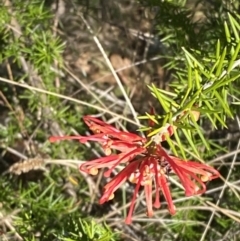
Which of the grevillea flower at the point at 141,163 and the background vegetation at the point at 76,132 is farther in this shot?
the background vegetation at the point at 76,132

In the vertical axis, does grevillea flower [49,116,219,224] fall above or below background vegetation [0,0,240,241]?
above

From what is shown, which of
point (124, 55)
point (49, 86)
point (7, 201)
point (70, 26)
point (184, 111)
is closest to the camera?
point (184, 111)

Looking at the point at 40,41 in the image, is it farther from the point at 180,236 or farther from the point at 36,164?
the point at 180,236

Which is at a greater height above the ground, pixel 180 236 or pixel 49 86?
pixel 49 86

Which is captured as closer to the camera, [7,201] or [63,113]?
[7,201]

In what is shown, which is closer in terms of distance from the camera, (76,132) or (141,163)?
(141,163)

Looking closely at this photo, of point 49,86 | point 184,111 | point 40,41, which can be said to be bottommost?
point 49,86

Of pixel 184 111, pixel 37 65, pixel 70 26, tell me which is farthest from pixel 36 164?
pixel 70 26

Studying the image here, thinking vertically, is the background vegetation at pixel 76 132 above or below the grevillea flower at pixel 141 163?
below

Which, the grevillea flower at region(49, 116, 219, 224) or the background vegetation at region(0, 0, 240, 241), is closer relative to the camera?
the grevillea flower at region(49, 116, 219, 224)

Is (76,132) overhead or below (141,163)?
below

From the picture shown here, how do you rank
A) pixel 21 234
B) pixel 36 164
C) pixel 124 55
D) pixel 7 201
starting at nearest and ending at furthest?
pixel 21 234 → pixel 36 164 → pixel 7 201 → pixel 124 55
